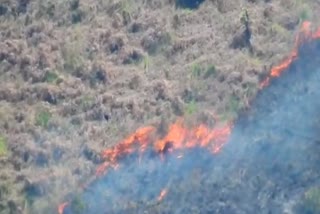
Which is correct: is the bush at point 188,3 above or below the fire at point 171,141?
above

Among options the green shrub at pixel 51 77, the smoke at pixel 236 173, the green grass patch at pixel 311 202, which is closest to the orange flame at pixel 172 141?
the smoke at pixel 236 173

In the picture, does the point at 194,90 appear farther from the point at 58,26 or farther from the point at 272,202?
the point at 58,26

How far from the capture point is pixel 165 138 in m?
12.9

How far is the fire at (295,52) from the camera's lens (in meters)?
13.5

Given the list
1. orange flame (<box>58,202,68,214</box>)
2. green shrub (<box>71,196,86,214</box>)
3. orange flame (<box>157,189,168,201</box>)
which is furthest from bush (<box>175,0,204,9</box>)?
orange flame (<box>58,202,68,214</box>)

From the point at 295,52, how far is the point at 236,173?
291 centimetres

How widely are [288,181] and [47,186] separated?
4139 mm

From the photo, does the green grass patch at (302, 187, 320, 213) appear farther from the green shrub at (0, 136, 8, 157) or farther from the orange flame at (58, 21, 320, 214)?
the green shrub at (0, 136, 8, 157)

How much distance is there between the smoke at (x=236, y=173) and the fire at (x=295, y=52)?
0.62 metres

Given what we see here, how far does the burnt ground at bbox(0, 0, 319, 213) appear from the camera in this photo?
1295cm

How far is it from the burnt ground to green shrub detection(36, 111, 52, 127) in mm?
30

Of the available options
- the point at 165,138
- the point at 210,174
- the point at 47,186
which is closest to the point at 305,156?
the point at 210,174

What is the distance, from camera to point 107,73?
1438 cm

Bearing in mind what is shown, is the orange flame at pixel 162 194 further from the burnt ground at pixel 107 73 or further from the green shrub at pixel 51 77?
the green shrub at pixel 51 77
